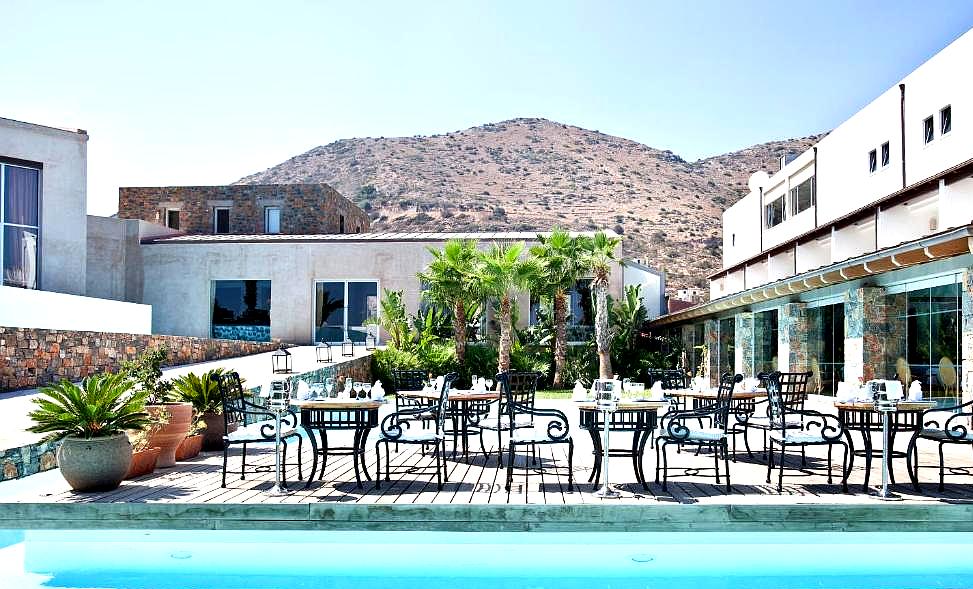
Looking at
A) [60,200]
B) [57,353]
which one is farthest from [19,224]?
[57,353]

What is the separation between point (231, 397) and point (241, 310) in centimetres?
2001

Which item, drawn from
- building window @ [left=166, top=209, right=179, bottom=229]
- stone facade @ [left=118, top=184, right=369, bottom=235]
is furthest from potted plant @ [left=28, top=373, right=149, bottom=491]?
building window @ [left=166, top=209, right=179, bottom=229]

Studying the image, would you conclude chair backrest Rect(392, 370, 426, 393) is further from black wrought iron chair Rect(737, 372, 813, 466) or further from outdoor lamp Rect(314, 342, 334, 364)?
outdoor lamp Rect(314, 342, 334, 364)

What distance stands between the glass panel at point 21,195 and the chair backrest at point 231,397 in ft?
43.2

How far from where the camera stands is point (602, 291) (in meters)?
25.4

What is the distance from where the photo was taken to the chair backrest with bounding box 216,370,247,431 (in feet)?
27.1

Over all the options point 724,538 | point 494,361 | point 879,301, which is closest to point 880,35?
point 494,361

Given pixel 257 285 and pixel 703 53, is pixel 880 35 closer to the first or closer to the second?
pixel 703 53

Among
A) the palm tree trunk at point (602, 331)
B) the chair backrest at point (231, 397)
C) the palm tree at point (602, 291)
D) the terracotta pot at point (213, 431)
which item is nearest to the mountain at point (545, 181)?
the palm tree at point (602, 291)

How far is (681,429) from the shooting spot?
785 cm

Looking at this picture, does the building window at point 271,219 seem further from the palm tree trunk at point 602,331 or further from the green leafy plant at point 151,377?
the green leafy plant at point 151,377

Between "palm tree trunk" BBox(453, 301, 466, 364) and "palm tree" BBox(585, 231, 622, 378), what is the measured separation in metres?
4.08

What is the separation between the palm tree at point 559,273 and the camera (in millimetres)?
25453

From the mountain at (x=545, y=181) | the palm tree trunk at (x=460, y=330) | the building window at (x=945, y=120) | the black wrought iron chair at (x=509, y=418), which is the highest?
the mountain at (x=545, y=181)
